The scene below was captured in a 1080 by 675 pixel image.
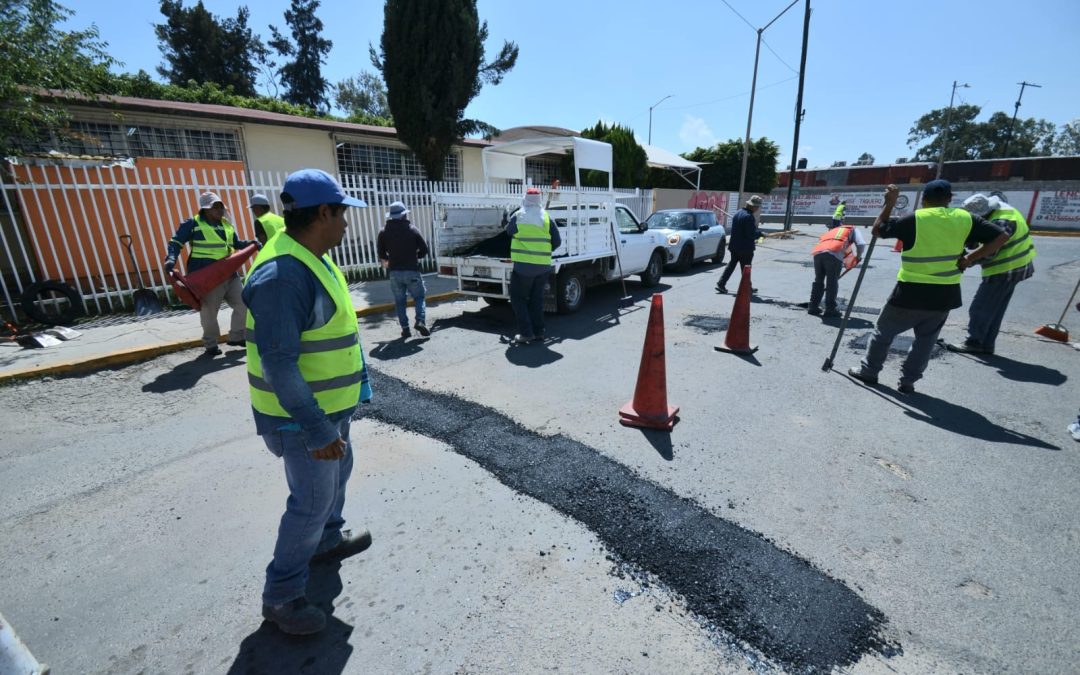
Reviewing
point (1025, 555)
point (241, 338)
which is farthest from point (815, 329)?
point (241, 338)

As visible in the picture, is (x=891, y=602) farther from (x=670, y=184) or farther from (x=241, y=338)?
(x=670, y=184)

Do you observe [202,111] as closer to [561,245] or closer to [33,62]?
[33,62]

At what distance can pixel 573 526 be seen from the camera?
2.77 metres

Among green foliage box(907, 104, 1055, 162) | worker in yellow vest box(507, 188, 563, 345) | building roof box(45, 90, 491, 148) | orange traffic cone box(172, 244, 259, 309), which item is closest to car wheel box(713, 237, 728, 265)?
worker in yellow vest box(507, 188, 563, 345)

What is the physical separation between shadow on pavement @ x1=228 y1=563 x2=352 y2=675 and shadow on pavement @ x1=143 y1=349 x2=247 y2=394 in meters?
3.68

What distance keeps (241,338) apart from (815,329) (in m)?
7.56

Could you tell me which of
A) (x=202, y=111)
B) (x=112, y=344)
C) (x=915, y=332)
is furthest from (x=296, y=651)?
(x=202, y=111)

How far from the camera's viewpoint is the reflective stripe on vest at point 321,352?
1.88m

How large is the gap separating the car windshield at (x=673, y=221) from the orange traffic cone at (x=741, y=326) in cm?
668

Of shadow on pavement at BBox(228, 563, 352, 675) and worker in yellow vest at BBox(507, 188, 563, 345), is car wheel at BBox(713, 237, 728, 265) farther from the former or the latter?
shadow on pavement at BBox(228, 563, 352, 675)

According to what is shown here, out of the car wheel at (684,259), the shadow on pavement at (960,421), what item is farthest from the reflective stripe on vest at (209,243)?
the car wheel at (684,259)

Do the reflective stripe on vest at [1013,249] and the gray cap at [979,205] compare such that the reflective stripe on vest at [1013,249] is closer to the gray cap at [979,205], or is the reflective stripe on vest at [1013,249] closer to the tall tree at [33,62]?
the gray cap at [979,205]

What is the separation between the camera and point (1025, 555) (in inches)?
101

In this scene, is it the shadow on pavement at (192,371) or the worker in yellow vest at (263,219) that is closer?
the shadow on pavement at (192,371)
